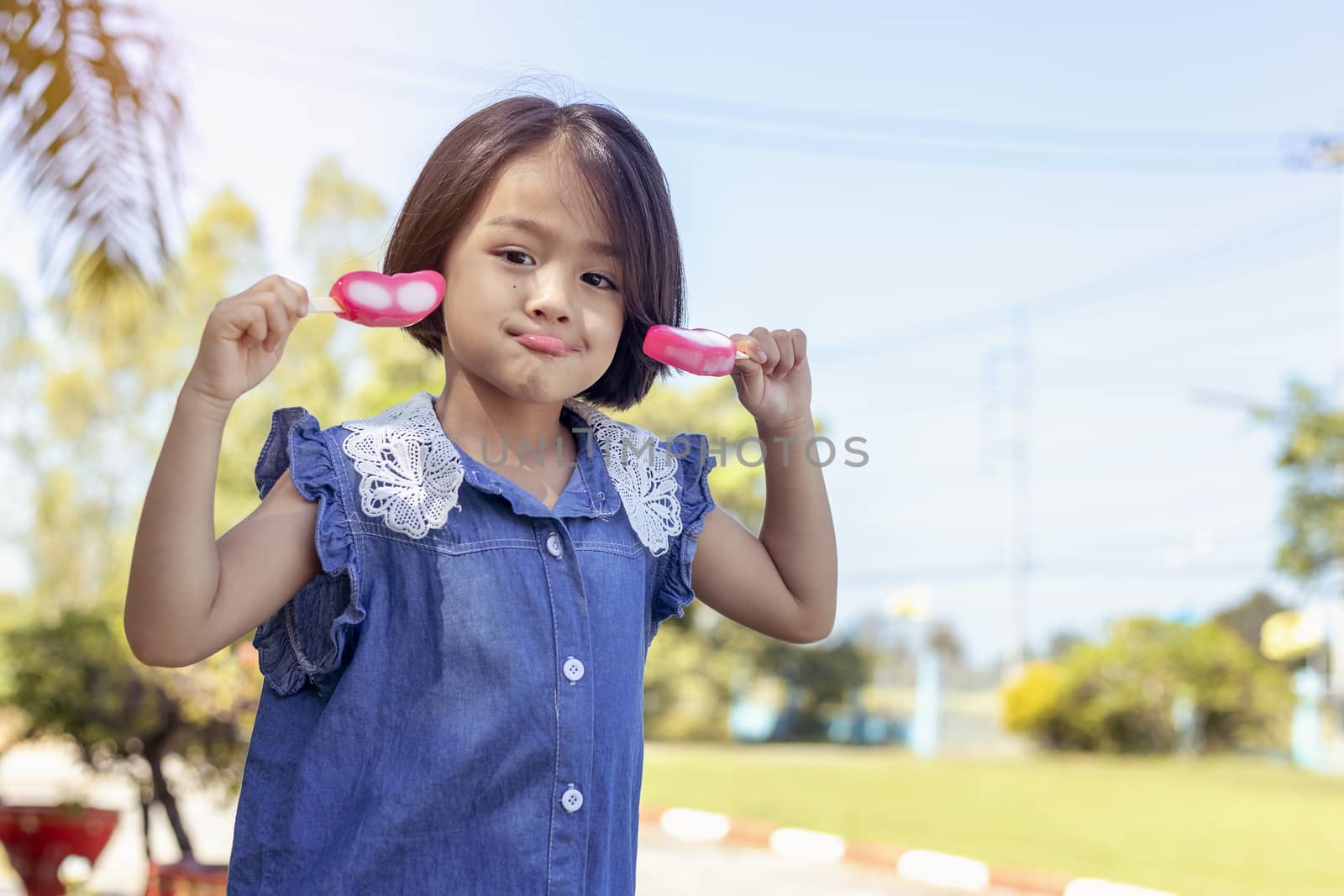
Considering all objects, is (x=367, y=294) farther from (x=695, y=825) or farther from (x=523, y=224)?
(x=695, y=825)

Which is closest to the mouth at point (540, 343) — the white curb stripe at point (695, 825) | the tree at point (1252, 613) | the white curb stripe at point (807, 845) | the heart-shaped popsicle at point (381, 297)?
the heart-shaped popsicle at point (381, 297)

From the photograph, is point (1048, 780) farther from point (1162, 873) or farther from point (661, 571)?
point (661, 571)

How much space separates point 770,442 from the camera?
1815 millimetres

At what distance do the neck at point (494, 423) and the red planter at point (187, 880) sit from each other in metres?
2.42

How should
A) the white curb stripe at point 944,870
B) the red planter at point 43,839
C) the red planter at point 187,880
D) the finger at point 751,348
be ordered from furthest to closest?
the white curb stripe at point 944,870 → the red planter at point 43,839 → the red planter at point 187,880 → the finger at point 751,348

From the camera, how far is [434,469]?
1576 mm

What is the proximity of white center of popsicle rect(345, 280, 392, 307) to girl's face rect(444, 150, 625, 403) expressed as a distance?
0.34ft

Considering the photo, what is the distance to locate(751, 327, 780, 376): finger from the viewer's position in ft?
5.82

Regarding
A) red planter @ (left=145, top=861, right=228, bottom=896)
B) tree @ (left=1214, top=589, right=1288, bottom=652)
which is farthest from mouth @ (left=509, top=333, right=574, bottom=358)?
tree @ (left=1214, top=589, right=1288, bottom=652)

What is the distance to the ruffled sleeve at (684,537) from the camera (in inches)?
68.9

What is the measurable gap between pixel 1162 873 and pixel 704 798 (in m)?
4.75

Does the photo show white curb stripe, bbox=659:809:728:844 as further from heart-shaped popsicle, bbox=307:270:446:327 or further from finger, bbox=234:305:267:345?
finger, bbox=234:305:267:345

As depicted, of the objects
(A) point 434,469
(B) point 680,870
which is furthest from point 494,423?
(B) point 680,870

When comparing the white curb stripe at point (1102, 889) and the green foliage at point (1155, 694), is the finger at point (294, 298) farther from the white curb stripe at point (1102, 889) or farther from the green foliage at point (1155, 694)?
the green foliage at point (1155, 694)
